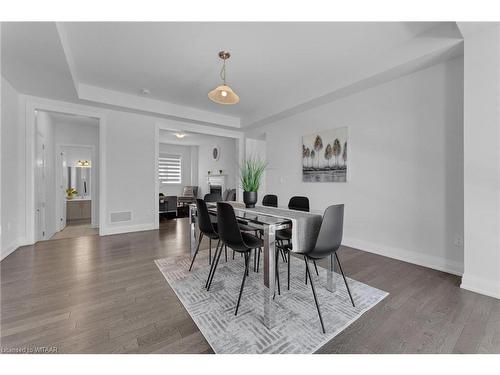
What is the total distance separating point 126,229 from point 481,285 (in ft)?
17.3

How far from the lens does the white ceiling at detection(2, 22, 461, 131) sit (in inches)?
88.0

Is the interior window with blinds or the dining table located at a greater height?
the interior window with blinds

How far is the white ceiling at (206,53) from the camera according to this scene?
2.24m

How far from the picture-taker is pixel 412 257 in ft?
9.10

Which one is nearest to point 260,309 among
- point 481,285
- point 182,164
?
point 481,285

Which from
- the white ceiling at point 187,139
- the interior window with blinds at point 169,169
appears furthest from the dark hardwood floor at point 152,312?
the interior window with blinds at point 169,169

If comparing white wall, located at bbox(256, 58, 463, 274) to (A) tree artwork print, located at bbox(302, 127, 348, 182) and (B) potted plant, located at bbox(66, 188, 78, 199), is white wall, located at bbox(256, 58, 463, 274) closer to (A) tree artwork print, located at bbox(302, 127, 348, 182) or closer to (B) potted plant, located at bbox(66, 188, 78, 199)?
(A) tree artwork print, located at bbox(302, 127, 348, 182)

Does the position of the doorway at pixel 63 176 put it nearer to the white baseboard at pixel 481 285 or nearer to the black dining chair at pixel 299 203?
the black dining chair at pixel 299 203

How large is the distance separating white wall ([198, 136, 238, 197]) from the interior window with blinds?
3.12 ft

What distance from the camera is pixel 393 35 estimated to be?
7.91 ft

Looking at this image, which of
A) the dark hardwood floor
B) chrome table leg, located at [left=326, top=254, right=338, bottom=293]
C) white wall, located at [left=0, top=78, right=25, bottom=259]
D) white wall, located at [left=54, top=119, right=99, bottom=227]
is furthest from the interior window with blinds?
chrome table leg, located at [left=326, top=254, right=338, bottom=293]
